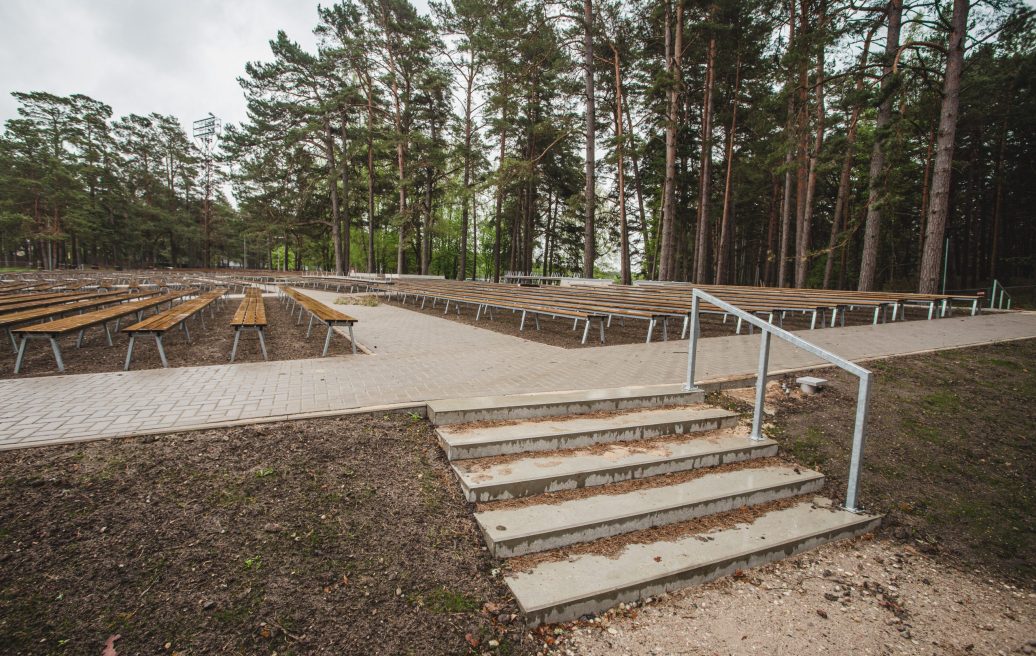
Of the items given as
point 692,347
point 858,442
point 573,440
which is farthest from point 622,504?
point 692,347

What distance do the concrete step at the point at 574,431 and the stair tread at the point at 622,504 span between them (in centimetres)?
55

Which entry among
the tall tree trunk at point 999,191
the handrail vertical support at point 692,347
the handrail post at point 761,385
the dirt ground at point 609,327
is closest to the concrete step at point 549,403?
the handrail vertical support at point 692,347

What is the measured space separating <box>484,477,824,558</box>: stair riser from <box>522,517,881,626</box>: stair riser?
40cm

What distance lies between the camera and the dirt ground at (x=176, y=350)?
5629 mm

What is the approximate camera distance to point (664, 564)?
2.50 meters

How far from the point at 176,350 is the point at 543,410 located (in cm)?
630

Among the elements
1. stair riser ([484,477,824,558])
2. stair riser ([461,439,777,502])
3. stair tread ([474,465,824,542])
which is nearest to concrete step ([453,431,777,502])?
stair riser ([461,439,777,502])

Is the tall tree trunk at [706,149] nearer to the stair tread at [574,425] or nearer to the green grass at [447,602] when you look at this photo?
the stair tread at [574,425]

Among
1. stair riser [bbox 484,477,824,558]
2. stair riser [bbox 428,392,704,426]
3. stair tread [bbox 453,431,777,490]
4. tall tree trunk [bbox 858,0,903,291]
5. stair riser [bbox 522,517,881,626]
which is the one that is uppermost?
tall tree trunk [bbox 858,0,903,291]

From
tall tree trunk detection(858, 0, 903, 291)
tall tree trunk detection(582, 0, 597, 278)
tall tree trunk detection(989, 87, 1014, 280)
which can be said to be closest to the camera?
tall tree trunk detection(858, 0, 903, 291)

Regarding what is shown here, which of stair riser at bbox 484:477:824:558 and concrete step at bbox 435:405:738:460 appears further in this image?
concrete step at bbox 435:405:738:460

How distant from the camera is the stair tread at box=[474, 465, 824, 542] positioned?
8.65ft

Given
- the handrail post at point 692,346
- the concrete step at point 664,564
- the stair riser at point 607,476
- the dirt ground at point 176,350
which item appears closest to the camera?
the concrete step at point 664,564

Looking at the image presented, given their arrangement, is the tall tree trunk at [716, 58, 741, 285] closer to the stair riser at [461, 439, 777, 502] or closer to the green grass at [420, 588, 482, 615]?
the stair riser at [461, 439, 777, 502]
